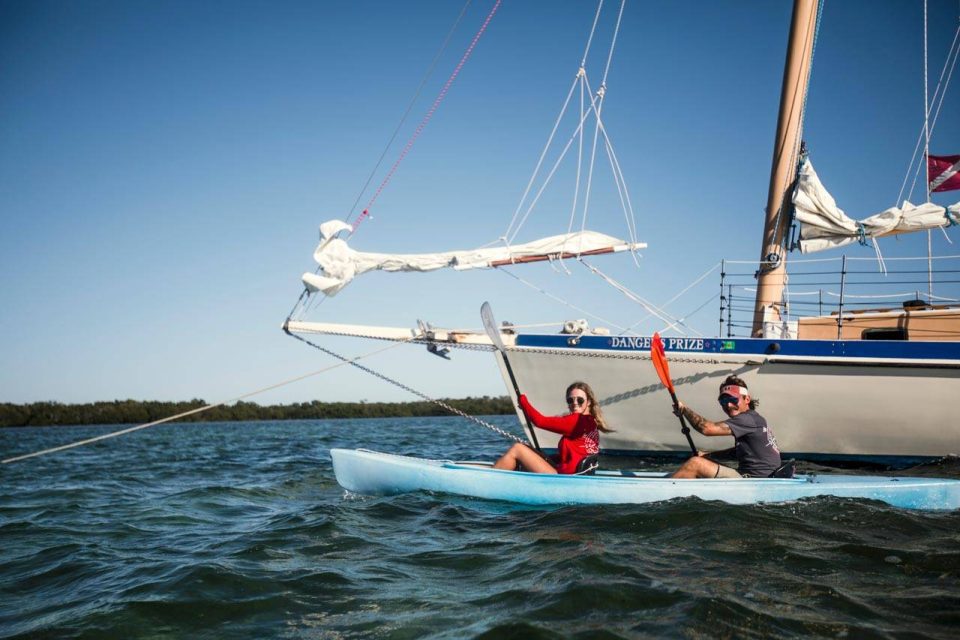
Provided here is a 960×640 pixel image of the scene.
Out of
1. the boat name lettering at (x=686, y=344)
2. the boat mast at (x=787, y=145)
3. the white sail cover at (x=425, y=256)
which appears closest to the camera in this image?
the boat name lettering at (x=686, y=344)

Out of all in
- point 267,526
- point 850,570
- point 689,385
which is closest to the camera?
point 850,570

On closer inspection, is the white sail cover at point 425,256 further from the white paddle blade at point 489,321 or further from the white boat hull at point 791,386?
the white paddle blade at point 489,321

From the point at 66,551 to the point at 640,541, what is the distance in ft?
15.5

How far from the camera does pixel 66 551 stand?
5164mm

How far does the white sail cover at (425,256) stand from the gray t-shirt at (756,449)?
5.01 meters

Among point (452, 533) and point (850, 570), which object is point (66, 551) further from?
point (850, 570)

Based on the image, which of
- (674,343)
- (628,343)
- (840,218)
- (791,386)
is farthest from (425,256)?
(840,218)

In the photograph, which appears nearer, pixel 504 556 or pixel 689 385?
pixel 504 556

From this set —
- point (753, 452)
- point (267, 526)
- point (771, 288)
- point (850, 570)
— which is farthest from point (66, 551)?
point (771, 288)

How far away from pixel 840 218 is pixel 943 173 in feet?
9.17

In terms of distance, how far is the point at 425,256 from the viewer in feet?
34.5

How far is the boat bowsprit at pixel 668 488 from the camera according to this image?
19.3ft

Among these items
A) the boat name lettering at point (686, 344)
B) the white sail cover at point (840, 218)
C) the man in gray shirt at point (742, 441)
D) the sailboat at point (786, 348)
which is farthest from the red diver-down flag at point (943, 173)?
the man in gray shirt at point (742, 441)

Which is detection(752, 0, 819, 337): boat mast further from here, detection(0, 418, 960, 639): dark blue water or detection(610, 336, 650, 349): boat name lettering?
detection(0, 418, 960, 639): dark blue water
